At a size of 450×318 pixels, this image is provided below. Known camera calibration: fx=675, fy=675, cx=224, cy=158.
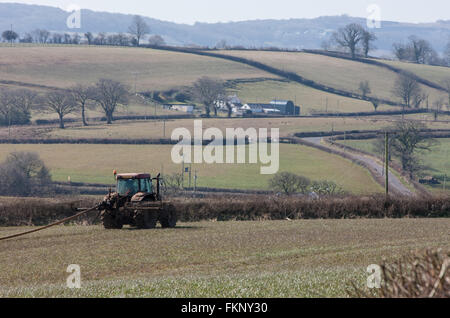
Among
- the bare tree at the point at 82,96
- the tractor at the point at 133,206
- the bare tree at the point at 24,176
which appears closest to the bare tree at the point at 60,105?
the bare tree at the point at 82,96

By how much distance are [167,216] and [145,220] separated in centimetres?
138

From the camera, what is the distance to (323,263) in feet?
71.5

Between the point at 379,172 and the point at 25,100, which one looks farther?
the point at 25,100

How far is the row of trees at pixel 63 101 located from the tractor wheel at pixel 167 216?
7183 centimetres

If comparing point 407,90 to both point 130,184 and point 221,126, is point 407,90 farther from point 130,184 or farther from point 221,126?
point 130,184

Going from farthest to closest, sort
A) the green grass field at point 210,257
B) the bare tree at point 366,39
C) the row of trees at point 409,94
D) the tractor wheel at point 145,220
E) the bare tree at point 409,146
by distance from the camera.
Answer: the bare tree at point 366,39 < the row of trees at point 409,94 < the bare tree at point 409,146 < the tractor wheel at point 145,220 < the green grass field at point 210,257

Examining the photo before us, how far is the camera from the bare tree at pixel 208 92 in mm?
127162

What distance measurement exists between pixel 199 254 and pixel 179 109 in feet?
350

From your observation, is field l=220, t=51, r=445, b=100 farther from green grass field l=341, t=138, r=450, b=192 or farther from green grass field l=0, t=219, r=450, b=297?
green grass field l=0, t=219, r=450, b=297

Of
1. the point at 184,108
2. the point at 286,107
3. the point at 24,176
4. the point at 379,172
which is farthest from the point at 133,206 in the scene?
the point at 286,107

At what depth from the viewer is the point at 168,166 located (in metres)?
76.9

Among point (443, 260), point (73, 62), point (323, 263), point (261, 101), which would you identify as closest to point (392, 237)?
point (323, 263)

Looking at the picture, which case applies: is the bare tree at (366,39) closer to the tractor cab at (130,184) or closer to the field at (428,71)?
the field at (428,71)

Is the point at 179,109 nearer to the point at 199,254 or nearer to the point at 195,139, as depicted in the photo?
the point at 195,139
